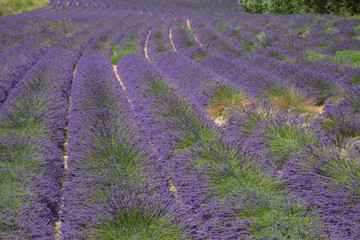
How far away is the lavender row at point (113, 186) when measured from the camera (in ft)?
6.61

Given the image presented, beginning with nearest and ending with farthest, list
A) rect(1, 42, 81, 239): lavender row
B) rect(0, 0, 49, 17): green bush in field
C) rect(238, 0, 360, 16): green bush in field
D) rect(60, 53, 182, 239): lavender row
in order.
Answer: rect(60, 53, 182, 239): lavender row → rect(1, 42, 81, 239): lavender row → rect(238, 0, 360, 16): green bush in field → rect(0, 0, 49, 17): green bush in field

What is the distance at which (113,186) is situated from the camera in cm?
237

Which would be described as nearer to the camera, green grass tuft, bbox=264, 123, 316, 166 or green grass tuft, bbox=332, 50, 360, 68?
green grass tuft, bbox=264, 123, 316, 166

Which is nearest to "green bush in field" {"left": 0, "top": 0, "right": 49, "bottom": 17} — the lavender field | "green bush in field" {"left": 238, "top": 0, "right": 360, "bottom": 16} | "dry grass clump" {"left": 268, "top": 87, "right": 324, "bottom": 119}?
the lavender field

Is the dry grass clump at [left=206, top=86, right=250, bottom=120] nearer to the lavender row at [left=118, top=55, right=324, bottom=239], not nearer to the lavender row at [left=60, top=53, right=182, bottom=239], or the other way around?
the lavender row at [left=118, top=55, right=324, bottom=239]

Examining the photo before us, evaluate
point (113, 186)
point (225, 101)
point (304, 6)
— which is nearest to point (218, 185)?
point (113, 186)

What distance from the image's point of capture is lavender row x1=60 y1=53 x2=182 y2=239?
2014 millimetres

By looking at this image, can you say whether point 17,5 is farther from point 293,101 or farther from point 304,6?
point 293,101

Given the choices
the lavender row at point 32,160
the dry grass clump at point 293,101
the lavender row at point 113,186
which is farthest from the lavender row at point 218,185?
the dry grass clump at point 293,101

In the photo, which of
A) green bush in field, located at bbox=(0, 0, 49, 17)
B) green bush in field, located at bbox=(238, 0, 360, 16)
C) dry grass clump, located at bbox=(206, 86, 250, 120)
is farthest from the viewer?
green bush in field, located at bbox=(0, 0, 49, 17)

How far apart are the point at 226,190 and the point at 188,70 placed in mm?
4102

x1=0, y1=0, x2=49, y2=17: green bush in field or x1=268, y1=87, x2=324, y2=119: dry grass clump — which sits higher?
x1=0, y1=0, x2=49, y2=17: green bush in field

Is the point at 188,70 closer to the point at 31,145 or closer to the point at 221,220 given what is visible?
the point at 31,145

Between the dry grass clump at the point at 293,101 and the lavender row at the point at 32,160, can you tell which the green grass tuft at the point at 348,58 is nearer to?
the dry grass clump at the point at 293,101
